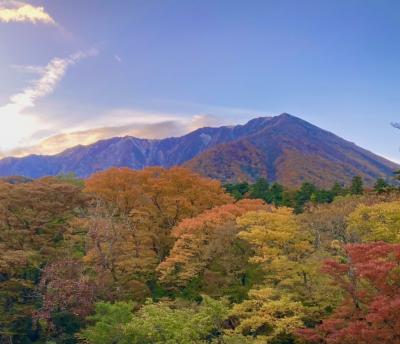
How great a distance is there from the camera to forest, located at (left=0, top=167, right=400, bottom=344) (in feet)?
57.4

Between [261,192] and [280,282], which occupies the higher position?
[261,192]

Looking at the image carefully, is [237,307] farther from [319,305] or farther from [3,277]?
[3,277]

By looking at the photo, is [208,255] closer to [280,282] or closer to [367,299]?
[280,282]

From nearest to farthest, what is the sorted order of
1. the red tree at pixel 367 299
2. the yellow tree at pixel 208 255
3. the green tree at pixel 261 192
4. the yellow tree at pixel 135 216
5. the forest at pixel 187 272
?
the red tree at pixel 367 299
the forest at pixel 187 272
the yellow tree at pixel 208 255
the yellow tree at pixel 135 216
the green tree at pixel 261 192

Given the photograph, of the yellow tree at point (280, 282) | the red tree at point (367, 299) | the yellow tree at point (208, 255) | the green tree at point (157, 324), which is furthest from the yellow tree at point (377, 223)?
the green tree at point (157, 324)

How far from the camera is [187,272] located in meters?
25.3

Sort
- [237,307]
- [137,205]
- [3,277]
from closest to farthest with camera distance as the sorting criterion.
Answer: [237,307] < [3,277] < [137,205]

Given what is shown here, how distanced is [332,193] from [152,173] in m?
28.7

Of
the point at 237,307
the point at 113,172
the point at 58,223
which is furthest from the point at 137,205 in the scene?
the point at 237,307

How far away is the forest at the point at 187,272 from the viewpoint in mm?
17500

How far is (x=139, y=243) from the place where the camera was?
30.3 metres

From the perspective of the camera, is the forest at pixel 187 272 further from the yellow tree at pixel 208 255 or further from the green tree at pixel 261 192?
the green tree at pixel 261 192

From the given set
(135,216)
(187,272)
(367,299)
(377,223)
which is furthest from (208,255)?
(377,223)

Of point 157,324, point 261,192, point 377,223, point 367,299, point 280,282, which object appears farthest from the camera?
point 261,192
